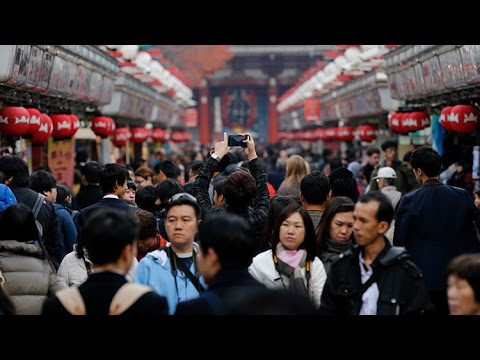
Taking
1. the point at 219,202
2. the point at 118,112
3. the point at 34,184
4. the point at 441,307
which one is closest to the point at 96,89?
the point at 118,112

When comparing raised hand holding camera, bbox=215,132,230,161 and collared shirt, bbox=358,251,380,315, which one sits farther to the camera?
raised hand holding camera, bbox=215,132,230,161

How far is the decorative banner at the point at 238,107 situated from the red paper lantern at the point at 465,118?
5608 centimetres

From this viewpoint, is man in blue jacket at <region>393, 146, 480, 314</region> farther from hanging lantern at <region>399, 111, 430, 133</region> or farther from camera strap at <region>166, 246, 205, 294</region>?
hanging lantern at <region>399, 111, 430, 133</region>

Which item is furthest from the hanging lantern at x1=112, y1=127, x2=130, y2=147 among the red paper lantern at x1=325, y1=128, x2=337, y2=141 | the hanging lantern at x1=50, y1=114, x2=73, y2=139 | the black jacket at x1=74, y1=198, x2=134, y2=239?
the black jacket at x1=74, y1=198, x2=134, y2=239

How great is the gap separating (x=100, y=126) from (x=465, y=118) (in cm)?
818

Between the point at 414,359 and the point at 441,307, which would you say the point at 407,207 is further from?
the point at 414,359

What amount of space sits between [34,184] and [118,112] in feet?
47.5

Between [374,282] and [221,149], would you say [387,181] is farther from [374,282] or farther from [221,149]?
[374,282]

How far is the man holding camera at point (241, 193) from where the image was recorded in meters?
7.22

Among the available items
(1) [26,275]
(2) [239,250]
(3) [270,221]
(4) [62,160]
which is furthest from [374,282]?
(4) [62,160]

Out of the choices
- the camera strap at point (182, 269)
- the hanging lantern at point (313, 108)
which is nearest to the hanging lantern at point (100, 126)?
the camera strap at point (182, 269)

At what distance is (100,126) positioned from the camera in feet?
61.2

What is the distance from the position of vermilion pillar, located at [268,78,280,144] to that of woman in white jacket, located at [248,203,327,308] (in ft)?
201

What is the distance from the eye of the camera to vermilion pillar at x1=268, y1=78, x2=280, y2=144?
67375 mm
